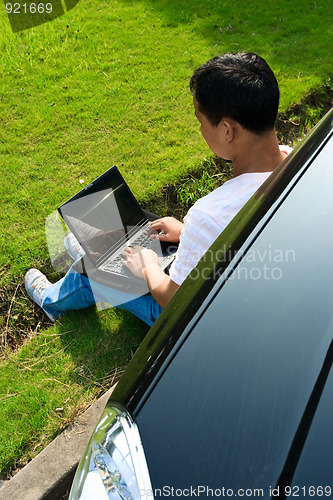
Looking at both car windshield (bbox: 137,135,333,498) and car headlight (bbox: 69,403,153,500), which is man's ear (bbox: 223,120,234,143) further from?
car headlight (bbox: 69,403,153,500)

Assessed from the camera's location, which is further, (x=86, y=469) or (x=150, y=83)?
(x=150, y=83)

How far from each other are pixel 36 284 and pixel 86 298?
0.46 m

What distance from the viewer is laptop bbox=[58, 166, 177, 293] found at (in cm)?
250

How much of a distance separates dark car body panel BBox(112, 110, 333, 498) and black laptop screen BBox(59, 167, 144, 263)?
1.15m

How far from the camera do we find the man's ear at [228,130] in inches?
78.0

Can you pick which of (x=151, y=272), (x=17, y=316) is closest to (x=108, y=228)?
(x=151, y=272)

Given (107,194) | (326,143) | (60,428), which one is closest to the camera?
(326,143)

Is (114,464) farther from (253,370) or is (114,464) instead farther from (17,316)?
(17,316)

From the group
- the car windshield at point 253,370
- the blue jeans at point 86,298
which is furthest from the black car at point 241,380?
the blue jeans at point 86,298

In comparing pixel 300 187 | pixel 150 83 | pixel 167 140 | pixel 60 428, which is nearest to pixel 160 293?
pixel 300 187

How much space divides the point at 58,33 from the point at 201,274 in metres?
4.40

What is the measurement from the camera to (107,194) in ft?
9.02

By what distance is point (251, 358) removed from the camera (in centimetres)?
131

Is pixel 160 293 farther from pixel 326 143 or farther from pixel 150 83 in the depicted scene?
pixel 150 83
